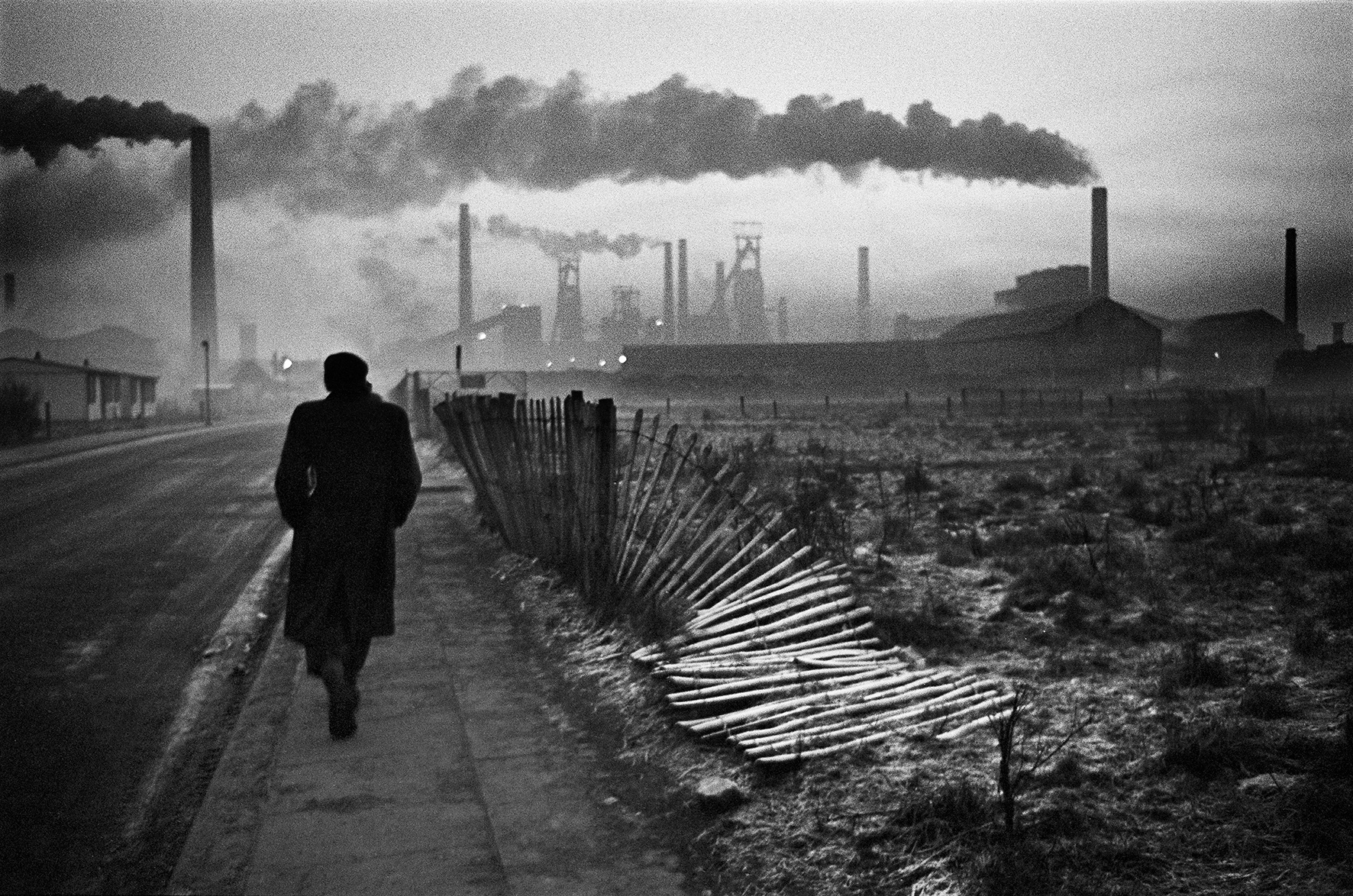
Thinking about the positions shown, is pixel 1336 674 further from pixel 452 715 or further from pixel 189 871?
pixel 189 871

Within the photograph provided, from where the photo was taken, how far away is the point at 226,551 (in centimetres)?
1136

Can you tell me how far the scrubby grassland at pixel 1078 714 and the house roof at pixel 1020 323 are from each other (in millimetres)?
48236

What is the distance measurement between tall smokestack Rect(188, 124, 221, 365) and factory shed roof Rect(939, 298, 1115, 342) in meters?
40.1

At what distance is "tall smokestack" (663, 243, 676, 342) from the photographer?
100250 millimetres

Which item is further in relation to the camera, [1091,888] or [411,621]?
[411,621]

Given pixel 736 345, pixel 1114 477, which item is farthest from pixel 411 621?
pixel 736 345

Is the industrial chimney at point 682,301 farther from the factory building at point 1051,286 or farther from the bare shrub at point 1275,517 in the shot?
the bare shrub at point 1275,517

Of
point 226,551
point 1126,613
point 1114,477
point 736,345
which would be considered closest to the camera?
point 1126,613

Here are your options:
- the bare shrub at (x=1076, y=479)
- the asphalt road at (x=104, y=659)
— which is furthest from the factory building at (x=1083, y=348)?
the asphalt road at (x=104, y=659)

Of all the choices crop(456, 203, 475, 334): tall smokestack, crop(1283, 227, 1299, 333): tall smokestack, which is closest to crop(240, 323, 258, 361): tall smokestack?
crop(456, 203, 475, 334): tall smokestack

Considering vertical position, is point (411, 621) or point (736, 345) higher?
point (736, 345)

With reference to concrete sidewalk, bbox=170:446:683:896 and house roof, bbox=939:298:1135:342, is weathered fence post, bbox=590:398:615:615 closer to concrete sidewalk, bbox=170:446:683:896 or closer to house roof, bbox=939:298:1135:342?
concrete sidewalk, bbox=170:446:683:896

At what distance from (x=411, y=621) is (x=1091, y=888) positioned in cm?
534

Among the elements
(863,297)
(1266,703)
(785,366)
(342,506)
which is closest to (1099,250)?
(785,366)
